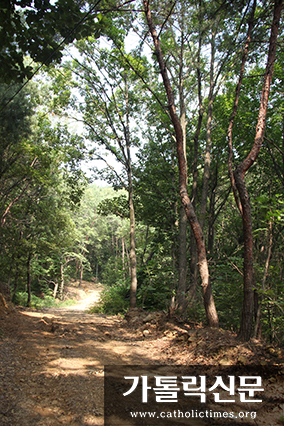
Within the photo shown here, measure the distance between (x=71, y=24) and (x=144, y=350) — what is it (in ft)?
20.7

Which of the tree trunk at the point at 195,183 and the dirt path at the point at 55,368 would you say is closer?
the dirt path at the point at 55,368

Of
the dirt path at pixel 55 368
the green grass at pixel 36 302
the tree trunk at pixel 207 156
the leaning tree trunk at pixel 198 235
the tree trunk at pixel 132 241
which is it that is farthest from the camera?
the green grass at pixel 36 302

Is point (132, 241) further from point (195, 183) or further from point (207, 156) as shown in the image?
point (207, 156)

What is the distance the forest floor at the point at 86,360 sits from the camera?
109 inches

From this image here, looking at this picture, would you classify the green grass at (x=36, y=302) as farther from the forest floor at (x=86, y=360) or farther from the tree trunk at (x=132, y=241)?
the forest floor at (x=86, y=360)

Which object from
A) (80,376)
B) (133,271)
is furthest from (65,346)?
(133,271)

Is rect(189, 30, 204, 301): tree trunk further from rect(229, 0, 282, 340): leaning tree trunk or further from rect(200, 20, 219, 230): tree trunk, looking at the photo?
rect(229, 0, 282, 340): leaning tree trunk

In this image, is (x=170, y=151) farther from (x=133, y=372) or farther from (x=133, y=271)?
(x=133, y=372)

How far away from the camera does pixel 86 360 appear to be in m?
4.48

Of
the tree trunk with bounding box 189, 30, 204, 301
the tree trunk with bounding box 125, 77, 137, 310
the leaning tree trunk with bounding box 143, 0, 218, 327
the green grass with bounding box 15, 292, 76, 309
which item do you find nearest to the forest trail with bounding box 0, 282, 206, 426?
the leaning tree trunk with bounding box 143, 0, 218, 327

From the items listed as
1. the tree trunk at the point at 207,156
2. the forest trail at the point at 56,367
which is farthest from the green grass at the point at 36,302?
the tree trunk at the point at 207,156

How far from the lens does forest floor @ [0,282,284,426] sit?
276 cm

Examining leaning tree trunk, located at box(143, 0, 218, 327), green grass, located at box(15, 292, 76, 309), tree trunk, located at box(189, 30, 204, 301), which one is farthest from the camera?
green grass, located at box(15, 292, 76, 309)

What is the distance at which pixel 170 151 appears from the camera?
13.1 m
